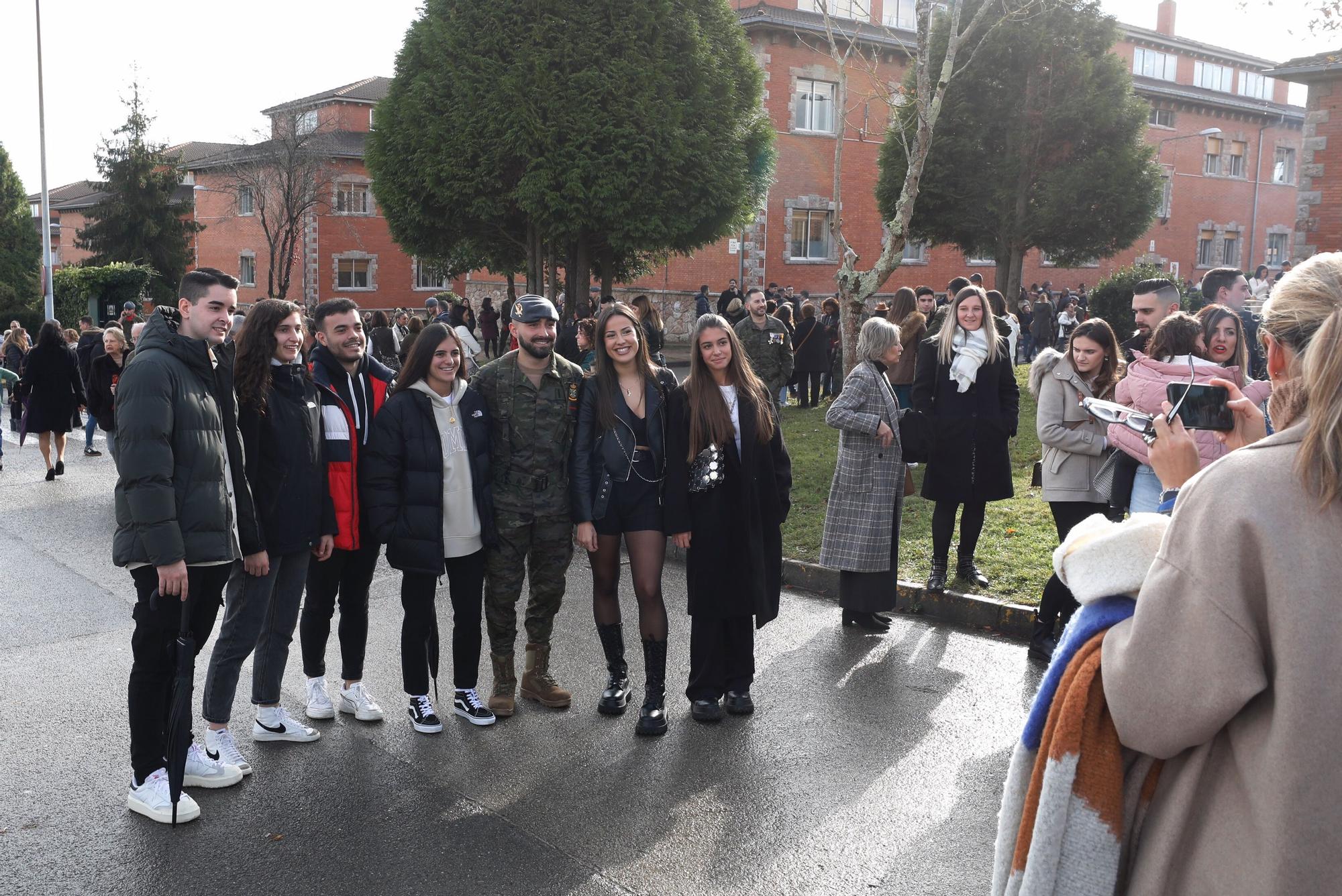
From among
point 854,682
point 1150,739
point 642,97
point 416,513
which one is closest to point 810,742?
point 854,682

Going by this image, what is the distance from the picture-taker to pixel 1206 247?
50531 mm

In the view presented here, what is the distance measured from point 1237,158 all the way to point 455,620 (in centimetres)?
5422

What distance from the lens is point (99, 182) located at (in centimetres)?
5284

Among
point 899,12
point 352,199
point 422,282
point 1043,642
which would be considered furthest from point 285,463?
point 422,282

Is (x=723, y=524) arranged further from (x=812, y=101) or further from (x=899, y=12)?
(x=899, y=12)

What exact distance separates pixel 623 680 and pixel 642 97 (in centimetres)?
1779

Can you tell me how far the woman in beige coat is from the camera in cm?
173

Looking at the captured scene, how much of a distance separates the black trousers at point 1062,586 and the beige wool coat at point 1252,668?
4385 millimetres

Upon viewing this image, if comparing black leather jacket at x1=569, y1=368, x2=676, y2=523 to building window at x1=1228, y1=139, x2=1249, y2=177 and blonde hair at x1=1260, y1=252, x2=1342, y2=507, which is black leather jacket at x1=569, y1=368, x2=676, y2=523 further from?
building window at x1=1228, y1=139, x2=1249, y2=177

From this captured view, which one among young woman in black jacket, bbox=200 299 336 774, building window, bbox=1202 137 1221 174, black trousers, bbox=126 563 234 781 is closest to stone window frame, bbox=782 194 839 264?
building window, bbox=1202 137 1221 174

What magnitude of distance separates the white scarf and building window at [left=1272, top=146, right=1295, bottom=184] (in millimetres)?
52694

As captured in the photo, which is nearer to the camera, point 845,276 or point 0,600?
point 0,600

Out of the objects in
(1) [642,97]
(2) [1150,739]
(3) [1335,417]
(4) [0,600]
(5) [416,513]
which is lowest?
(4) [0,600]

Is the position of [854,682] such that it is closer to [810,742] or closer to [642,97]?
[810,742]
